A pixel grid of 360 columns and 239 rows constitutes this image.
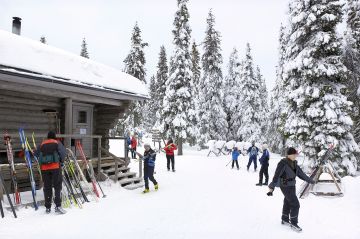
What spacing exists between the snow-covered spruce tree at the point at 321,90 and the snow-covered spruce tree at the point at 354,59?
5.12 feet

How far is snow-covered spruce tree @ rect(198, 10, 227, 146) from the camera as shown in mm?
34094

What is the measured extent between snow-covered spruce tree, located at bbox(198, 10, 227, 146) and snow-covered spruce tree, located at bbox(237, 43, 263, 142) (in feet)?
8.03

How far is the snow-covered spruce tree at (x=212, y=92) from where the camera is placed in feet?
112

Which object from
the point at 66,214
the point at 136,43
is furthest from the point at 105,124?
the point at 136,43

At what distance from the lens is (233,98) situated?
124 feet

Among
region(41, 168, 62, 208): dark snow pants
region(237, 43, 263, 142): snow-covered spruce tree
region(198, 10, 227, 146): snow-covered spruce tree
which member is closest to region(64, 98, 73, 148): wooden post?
region(41, 168, 62, 208): dark snow pants

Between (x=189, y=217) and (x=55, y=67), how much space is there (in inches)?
251

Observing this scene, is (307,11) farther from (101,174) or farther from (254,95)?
(254,95)

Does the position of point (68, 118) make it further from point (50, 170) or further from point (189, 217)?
point (189, 217)

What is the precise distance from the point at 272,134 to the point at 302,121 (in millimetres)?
18372

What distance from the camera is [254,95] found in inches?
1406

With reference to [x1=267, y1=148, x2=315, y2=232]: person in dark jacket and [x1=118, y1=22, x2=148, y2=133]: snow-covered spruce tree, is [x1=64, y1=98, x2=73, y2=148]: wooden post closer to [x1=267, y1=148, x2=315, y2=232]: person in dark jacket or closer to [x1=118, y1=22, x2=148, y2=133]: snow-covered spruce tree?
[x1=267, y1=148, x2=315, y2=232]: person in dark jacket

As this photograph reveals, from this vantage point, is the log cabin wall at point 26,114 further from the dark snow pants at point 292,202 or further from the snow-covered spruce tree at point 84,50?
the snow-covered spruce tree at point 84,50

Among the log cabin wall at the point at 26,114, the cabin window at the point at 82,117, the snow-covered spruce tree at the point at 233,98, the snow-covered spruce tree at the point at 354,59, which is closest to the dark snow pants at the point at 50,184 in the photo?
the log cabin wall at the point at 26,114
